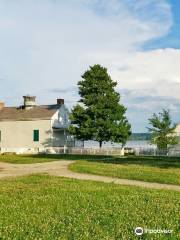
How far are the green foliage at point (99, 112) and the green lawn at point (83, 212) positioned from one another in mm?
30957

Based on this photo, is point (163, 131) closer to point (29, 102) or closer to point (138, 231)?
point (29, 102)

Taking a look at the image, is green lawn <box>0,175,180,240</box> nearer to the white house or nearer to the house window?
the white house

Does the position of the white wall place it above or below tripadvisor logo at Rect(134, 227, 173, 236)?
above

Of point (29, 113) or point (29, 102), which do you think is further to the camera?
point (29, 102)

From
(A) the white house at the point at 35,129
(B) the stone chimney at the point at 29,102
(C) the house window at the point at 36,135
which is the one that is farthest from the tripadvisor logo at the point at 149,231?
(B) the stone chimney at the point at 29,102

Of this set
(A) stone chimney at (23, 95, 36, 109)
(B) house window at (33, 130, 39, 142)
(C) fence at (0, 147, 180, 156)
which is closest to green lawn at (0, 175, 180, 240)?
(C) fence at (0, 147, 180, 156)

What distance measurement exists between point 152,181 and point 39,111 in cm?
3735

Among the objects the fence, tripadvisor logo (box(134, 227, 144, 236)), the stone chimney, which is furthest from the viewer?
the stone chimney

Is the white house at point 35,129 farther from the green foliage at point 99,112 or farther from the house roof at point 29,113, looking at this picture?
the green foliage at point 99,112

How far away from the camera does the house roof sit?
179 feet

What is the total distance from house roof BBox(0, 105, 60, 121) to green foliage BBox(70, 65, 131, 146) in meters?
5.75

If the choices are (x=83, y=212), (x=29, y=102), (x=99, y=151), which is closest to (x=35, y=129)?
(x=29, y=102)

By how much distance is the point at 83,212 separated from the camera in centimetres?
Answer: 1134

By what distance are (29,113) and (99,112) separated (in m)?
11.4
